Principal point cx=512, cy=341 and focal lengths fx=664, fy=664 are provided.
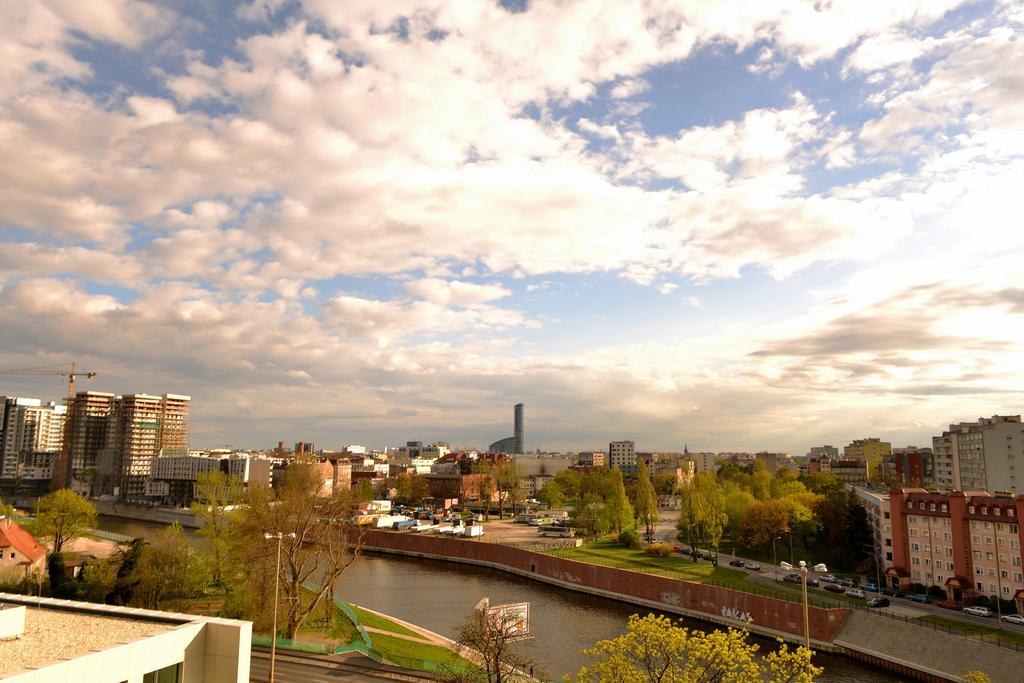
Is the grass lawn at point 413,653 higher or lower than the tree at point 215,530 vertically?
lower

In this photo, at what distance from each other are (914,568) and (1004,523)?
32.3 ft

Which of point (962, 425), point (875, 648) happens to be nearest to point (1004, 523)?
point (875, 648)

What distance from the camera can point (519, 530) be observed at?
114125 millimetres

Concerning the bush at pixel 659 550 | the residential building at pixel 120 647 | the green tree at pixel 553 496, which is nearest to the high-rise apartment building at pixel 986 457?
the bush at pixel 659 550

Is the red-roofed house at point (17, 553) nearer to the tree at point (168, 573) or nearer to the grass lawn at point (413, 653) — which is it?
the tree at point (168, 573)

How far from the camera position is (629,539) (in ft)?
296

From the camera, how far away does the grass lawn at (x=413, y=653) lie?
39.9 m

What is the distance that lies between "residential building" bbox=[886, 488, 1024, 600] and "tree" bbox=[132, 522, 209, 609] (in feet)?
212

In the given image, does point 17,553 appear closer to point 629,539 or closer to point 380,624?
point 380,624

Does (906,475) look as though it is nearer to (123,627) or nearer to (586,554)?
(586,554)

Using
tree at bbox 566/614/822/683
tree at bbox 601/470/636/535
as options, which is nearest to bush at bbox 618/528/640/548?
tree at bbox 601/470/636/535

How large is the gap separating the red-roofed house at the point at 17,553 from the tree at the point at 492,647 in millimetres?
44791

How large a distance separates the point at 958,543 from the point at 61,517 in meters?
91.7

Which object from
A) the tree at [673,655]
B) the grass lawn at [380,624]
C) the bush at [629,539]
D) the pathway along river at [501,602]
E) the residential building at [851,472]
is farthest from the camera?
the residential building at [851,472]
